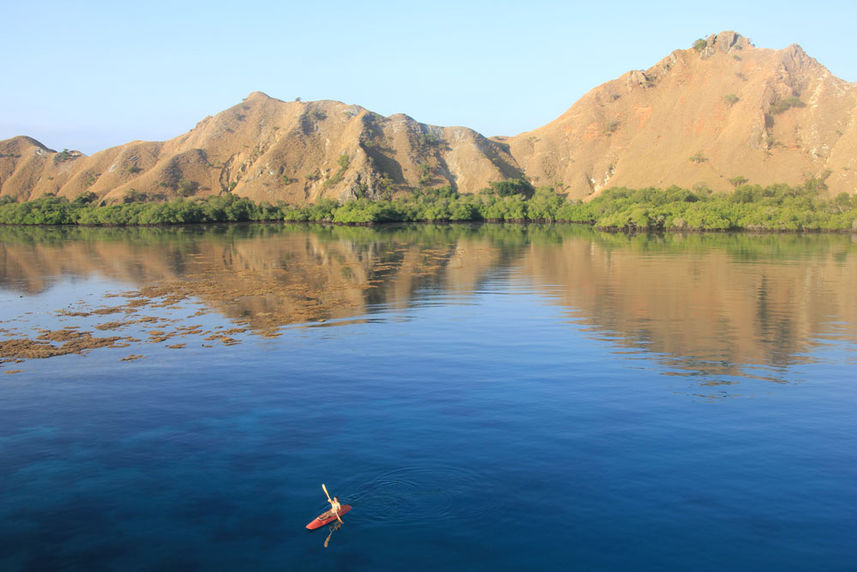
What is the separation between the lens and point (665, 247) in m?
69.7

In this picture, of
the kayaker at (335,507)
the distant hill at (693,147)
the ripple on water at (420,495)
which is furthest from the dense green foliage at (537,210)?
the kayaker at (335,507)

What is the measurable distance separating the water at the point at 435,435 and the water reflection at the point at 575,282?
0.35 metres

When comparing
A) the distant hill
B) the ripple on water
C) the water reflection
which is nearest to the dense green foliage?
the distant hill

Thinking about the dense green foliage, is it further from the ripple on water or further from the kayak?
the kayak

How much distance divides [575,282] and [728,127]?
434 feet

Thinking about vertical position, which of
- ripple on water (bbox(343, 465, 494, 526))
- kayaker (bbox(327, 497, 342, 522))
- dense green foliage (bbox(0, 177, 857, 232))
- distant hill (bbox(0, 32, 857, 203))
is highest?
distant hill (bbox(0, 32, 857, 203))

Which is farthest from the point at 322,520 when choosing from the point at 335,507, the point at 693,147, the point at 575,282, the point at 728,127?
the point at 728,127

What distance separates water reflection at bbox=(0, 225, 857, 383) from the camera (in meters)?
25.2

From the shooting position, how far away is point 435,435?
47.5 feet

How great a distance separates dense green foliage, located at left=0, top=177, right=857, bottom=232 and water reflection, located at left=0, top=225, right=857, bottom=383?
3032 centimetres

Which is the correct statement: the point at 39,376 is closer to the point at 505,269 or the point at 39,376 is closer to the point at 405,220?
the point at 505,269

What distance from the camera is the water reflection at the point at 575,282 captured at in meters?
25.2

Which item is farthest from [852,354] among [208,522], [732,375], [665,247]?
[665,247]

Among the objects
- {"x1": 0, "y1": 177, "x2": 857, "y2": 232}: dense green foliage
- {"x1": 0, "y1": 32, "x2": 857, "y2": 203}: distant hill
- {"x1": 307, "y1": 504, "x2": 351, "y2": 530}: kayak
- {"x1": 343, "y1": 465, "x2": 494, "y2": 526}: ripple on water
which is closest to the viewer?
{"x1": 307, "y1": 504, "x2": 351, "y2": 530}: kayak
